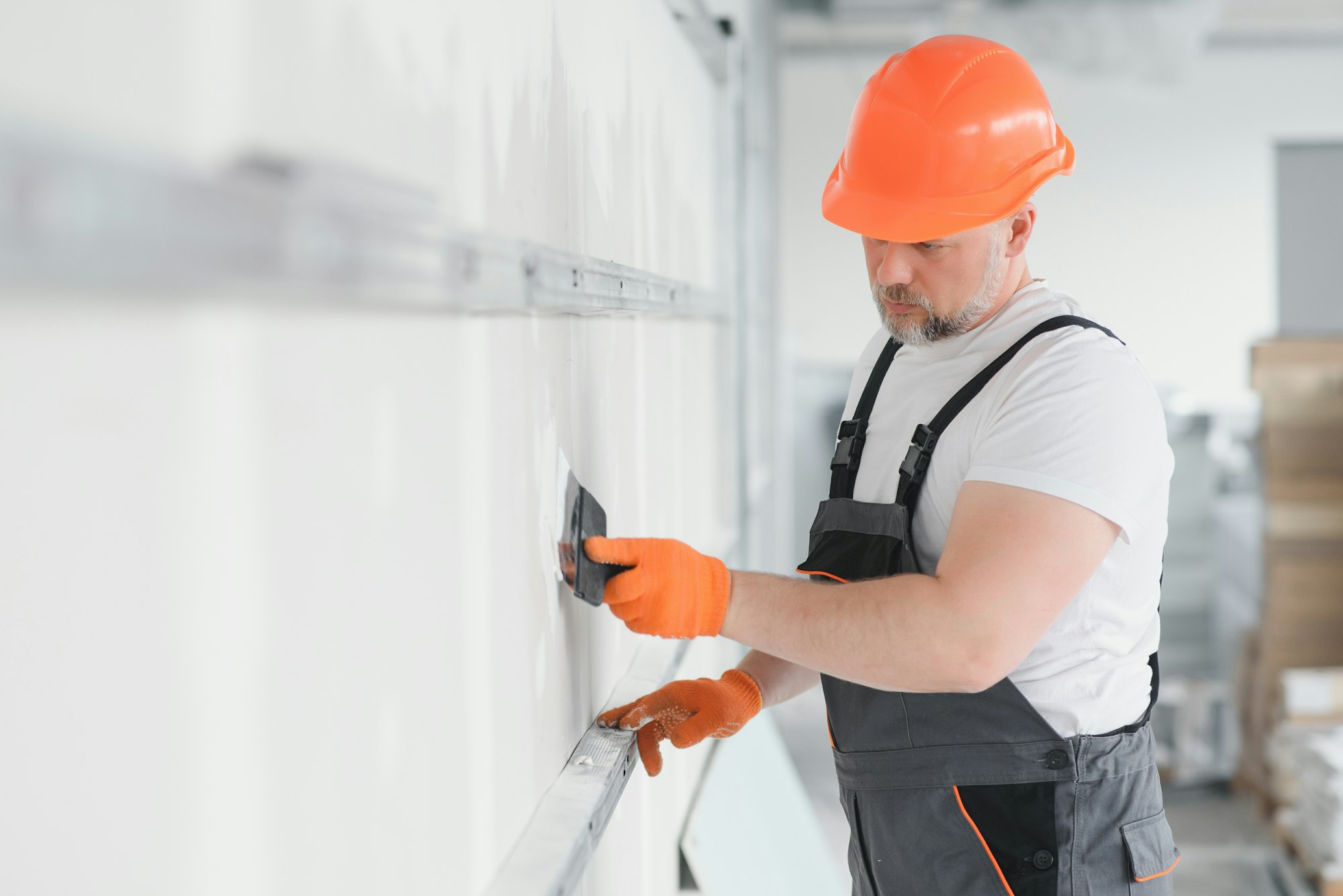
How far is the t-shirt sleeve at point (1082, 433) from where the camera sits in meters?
1.17

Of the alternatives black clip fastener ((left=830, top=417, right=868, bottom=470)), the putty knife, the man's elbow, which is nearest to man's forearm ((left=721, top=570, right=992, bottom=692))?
the man's elbow

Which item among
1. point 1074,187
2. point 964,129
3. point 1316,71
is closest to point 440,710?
point 964,129

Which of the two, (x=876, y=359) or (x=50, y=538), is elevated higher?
(x=876, y=359)

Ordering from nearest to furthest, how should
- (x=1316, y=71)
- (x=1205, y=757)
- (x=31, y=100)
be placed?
(x=31, y=100) → (x=1205, y=757) → (x=1316, y=71)

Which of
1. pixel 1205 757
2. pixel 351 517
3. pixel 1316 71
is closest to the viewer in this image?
pixel 351 517

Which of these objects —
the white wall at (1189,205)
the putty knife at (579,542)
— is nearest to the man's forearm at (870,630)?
the putty knife at (579,542)

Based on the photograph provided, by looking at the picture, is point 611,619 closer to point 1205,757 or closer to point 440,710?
point 440,710

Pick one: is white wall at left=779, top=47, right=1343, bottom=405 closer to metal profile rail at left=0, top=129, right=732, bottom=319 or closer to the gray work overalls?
the gray work overalls

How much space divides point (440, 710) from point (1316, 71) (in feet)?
17.9

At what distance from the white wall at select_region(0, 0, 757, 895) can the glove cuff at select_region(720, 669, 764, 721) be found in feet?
0.91

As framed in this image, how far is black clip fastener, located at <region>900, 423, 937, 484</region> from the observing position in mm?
1349

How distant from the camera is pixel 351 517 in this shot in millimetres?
744

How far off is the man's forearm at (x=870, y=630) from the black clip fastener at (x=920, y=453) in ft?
0.73

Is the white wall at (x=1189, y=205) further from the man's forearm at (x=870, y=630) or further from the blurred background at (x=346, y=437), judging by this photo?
the man's forearm at (x=870, y=630)
